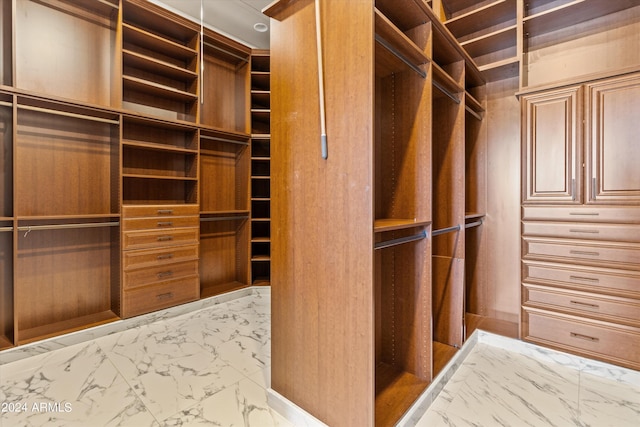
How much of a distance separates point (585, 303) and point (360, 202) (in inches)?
77.1

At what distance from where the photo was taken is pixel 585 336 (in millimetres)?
2076

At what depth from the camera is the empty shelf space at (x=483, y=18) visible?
2383 millimetres

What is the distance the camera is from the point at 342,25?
52.0 inches

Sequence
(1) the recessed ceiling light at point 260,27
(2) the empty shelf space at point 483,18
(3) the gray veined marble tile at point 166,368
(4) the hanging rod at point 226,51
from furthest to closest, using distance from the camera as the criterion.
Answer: (1) the recessed ceiling light at point 260,27
(4) the hanging rod at point 226,51
(2) the empty shelf space at point 483,18
(3) the gray veined marble tile at point 166,368

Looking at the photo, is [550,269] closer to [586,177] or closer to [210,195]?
[586,177]

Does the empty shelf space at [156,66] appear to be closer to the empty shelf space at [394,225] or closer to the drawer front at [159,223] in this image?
the drawer front at [159,223]

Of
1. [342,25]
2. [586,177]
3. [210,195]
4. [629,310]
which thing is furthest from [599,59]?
[210,195]

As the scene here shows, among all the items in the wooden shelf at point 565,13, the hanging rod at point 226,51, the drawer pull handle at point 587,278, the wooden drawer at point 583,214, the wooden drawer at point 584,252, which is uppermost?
the hanging rod at point 226,51

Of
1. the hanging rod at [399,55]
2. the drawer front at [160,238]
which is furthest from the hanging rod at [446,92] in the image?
the drawer front at [160,238]

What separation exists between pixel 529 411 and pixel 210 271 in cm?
320

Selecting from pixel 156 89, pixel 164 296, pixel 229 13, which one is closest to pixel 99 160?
pixel 156 89

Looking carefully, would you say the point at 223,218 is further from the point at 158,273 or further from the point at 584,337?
the point at 584,337

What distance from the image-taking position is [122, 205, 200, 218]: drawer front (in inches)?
105

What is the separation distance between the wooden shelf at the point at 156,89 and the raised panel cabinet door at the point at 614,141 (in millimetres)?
3376
